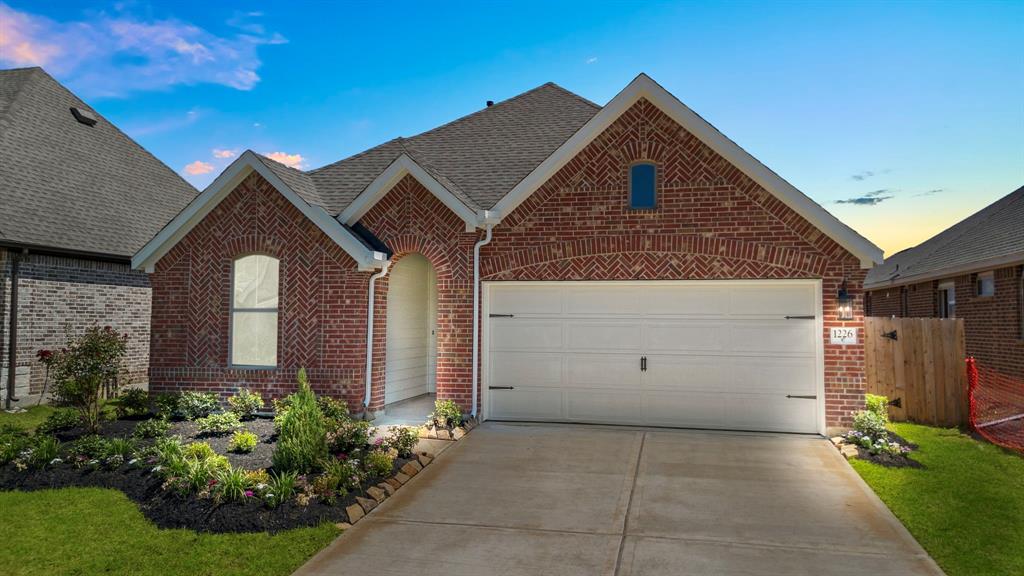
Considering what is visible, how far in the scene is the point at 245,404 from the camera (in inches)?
435

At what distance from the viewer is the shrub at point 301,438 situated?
24.9ft

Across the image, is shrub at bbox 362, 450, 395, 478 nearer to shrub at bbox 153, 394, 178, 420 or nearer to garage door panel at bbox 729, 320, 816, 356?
shrub at bbox 153, 394, 178, 420

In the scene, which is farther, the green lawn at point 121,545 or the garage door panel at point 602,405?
the garage door panel at point 602,405

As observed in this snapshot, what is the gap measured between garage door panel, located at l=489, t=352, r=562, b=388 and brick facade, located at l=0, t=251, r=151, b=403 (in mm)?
9953

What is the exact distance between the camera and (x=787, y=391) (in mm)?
10570

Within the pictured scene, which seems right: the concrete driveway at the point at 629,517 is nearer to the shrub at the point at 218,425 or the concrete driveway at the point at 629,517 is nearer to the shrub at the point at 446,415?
the shrub at the point at 446,415

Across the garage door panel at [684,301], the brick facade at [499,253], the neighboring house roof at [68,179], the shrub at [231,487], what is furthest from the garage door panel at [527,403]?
the neighboring house roof at [68,179]

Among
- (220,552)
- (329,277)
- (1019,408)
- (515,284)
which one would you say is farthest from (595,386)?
(1019,408)

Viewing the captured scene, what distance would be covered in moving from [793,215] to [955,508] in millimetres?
4917

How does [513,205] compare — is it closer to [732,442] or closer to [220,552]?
[732,442]

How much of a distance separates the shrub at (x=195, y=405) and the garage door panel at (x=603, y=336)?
6.35m

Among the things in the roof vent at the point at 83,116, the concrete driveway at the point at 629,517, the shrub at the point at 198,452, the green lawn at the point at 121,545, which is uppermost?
the roof vent at the point at 83,116

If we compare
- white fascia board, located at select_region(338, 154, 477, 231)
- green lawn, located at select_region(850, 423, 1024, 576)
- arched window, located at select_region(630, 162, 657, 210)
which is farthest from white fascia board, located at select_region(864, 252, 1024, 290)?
white fascia board, located at select_region(338, 154, 477, 231)

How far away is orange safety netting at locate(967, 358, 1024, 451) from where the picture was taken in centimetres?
1077
